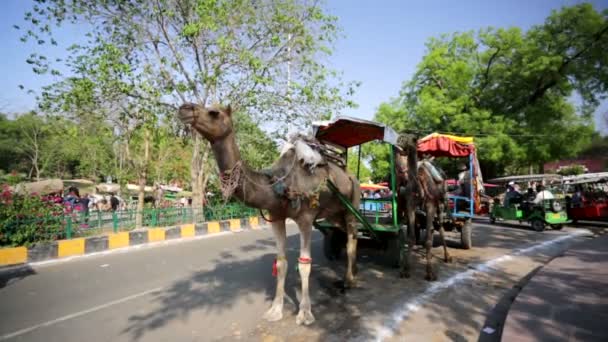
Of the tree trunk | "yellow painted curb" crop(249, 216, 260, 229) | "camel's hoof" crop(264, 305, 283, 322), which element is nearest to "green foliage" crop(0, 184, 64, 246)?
the tree trunk

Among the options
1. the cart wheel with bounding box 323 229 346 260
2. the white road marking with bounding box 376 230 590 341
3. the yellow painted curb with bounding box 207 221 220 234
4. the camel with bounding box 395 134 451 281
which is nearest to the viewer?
the white road marking with bounding box 376 230 590 341

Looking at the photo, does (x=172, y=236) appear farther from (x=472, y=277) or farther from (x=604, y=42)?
(x=604, y=42)

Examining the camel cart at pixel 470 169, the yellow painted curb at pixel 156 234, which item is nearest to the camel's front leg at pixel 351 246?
the camel cart at pixel 470 169

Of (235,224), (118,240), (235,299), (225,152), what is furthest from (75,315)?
(235,224)

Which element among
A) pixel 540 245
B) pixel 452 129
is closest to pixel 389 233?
pixel 540 245

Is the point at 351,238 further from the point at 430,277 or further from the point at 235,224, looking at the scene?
the point at 235,224

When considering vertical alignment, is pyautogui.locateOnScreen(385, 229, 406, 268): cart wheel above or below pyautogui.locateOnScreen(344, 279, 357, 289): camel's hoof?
above

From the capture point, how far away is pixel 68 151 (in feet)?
119

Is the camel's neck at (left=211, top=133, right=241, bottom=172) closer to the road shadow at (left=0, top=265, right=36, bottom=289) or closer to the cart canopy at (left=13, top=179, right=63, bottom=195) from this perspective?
the road shadow at (left=0, top=265, right=36, bottom=289)

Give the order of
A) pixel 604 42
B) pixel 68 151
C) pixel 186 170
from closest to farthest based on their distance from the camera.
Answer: pixel 604 42
pixel 186 170
pixel 68 151

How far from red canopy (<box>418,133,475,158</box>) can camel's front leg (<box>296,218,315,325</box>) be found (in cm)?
551

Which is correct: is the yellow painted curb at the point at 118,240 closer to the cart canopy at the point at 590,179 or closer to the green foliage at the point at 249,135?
the green foliage at the point at 249,135

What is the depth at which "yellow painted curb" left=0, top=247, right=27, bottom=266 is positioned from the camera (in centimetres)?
733

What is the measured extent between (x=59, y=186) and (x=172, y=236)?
9939 mm
